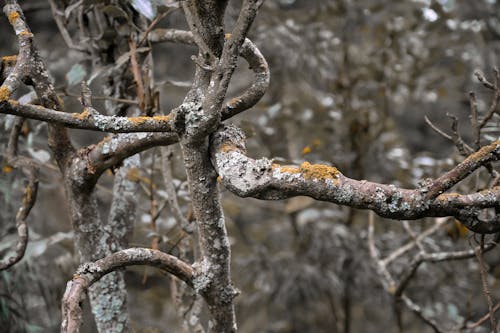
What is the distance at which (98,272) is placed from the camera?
34.3 inches

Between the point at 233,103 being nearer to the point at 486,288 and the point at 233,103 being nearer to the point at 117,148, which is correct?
the point at 117,148

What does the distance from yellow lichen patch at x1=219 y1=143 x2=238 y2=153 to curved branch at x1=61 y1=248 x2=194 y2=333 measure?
8.4 inches

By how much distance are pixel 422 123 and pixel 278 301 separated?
1.32 metres

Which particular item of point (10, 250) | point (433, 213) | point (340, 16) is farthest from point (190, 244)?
point (340, 16)

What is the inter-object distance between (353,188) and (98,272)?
1.32ft

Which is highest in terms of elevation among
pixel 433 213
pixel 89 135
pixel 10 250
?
pixel 89 135

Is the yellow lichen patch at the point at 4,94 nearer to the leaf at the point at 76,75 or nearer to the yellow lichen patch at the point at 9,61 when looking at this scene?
the yellow lichen patch at the point at 9,61

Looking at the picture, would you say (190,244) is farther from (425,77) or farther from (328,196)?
(425,77)

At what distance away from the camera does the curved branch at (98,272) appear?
2.66ft

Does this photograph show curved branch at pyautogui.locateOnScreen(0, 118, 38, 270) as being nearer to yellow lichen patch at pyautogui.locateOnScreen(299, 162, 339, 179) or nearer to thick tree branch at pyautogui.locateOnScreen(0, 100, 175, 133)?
thick tree branch at pyautogui.locateOnScreen(0, 100, 175, 133)

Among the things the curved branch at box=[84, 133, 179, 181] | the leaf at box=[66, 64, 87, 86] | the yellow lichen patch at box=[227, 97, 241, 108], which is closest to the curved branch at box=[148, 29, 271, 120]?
the yellow lichen patch at box=[227, 97, 241, 108]

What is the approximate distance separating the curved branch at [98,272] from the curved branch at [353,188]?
20cm

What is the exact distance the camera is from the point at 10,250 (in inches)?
68.0

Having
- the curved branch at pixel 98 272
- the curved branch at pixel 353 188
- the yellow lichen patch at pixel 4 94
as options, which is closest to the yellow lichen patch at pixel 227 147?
the curved branch at pixel 353 188
